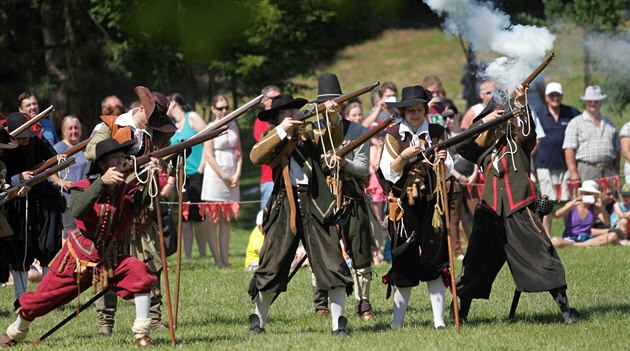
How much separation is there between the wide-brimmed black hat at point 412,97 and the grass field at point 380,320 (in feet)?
6.24

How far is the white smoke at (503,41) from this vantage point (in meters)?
9.73

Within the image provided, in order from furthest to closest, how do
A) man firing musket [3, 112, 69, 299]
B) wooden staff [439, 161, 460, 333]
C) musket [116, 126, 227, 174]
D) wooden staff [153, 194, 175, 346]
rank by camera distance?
man firing musket [3, 112, 69, 299], wooden staff [439, 161, 460, 333], wooden staff [153, 194, 175, 346], musket [116, 126, 227, 174]

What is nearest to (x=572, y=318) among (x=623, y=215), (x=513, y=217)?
(x=513, y=217)

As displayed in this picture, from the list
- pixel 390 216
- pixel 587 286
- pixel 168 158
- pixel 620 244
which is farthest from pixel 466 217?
pixel 168 158

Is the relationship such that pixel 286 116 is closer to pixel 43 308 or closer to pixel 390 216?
pixel 390 216

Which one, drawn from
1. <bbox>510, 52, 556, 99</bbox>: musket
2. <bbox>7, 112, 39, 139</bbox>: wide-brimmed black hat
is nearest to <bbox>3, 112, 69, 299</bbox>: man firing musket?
<bbox>7, 112, 39, 139</bbox>: wide-brimmed black hat

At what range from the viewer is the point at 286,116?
368 inches

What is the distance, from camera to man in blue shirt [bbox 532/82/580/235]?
17.1 meters

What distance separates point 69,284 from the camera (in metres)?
8.80

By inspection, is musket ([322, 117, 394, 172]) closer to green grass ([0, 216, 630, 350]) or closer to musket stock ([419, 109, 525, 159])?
musket stock ([419, 109, 525, 159])

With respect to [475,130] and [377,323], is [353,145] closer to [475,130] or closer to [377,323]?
[475,130]

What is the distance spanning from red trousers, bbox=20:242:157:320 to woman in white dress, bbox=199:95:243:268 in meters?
6.80

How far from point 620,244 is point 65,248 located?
10.0 metres

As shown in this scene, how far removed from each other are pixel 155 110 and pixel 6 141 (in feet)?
6.94
